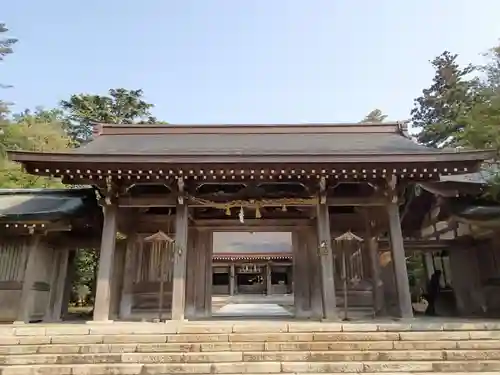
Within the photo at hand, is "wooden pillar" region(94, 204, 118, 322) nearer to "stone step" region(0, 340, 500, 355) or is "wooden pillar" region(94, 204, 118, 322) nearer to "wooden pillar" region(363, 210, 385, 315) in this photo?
"stone step" region(0, 340, 500, 355)

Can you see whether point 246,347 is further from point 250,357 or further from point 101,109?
point 101,109

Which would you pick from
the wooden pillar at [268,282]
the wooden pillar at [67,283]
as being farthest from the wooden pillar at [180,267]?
the wooden pillar at [268,282]

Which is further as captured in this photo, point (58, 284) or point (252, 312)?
point (252, 312)

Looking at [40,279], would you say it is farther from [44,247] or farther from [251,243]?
[251,243]

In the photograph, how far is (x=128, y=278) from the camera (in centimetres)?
1030

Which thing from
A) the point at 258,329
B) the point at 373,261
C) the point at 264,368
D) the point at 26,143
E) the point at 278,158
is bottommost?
the point at 264,368

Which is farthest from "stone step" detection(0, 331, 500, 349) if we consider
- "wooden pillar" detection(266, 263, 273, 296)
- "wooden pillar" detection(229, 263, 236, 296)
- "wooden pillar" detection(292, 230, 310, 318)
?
"wooden pillar" detection(229, 263, 236, 296)

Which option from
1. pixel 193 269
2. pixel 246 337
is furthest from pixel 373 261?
pixel 246 337

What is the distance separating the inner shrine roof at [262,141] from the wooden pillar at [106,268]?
5.40 feet

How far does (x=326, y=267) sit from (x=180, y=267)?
3396mm

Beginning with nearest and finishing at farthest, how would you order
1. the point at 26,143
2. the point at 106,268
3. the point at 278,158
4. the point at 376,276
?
the point at 278,158, the point at 106,268, the point at 376,276, the point at 26,143

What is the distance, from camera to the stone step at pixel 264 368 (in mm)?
5648

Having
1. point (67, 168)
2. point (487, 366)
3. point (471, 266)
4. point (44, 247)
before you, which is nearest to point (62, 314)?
point (44, 247)

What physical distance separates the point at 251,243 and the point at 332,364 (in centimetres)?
2008
